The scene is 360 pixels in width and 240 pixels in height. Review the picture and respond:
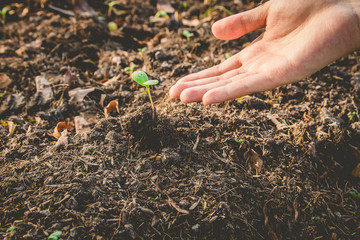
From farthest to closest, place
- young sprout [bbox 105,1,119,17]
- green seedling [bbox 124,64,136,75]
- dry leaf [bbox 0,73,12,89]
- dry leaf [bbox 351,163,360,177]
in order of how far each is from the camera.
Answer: young sprout [bbox 105,1,119,17] → green seedling [bbox 124,64,136,75] → dry leaf [bbox 0,73,12,89] → dry leaf [bbox 351,163,360,177]

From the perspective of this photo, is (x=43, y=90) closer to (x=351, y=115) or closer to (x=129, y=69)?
(x=129, y=69)

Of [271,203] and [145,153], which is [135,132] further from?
[271,203]

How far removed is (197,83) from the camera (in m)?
1.85

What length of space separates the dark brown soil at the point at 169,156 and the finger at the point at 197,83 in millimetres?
219

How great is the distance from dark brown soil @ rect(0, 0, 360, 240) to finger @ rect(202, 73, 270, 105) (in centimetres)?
33

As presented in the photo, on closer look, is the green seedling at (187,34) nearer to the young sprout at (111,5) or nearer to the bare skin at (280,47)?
the bare skin at (280,47)

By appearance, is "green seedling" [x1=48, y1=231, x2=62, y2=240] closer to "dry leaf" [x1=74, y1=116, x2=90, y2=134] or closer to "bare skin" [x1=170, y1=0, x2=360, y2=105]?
"dry leaf" [x1=74, y1=116, x2=90, y2=134]

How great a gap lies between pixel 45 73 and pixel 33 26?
1.17 meters

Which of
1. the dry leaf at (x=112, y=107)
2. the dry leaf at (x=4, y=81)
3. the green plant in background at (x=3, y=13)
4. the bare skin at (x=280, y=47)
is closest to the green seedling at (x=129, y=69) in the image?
the dry leaf at (x=112, y=107)

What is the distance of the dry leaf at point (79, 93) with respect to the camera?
219cm

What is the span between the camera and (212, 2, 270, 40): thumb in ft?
6.68

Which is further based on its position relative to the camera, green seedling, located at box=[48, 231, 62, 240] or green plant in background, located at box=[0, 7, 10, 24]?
green plant in background, located at box=[0, 7, 10, 24]

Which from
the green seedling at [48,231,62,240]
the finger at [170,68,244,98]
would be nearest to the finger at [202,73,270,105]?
the finger at [170,68,244,98]

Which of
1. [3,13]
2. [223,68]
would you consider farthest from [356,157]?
[3,13]
